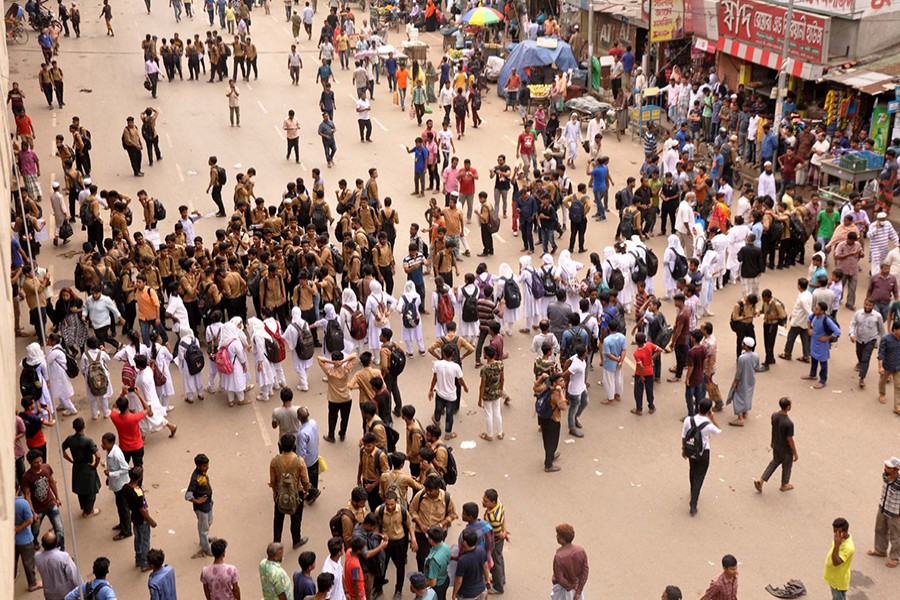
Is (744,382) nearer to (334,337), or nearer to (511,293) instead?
(511,293)

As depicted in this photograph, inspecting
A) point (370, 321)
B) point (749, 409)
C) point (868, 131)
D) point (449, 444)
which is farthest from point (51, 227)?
point (868, 131)

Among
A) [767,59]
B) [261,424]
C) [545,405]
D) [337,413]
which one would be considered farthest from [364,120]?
[545,405]

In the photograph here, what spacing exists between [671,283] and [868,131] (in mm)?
7576

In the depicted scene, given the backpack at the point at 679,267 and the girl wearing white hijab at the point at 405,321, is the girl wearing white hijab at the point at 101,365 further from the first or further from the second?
the backpack at the point at 679,267

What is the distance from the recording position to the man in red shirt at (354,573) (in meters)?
10.1

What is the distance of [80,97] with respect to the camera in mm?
31719

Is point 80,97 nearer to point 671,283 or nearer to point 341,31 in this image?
point 341,31

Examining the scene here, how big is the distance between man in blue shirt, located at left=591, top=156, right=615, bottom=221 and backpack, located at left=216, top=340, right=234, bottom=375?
925 centimetres

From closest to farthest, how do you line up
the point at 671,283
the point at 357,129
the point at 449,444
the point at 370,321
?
1. the point at 449,444
2. the point at 370,321
3. the point at 671,283
4. the point at 357,129

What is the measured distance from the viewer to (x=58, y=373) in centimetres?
1461

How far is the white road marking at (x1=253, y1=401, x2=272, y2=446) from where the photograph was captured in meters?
14.5

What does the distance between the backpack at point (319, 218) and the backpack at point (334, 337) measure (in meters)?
4.47

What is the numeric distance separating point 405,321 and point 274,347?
2.10 m

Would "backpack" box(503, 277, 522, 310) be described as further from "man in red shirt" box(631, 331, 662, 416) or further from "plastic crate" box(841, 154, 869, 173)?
"plastic crate" box(841, 154, 869, 173)
